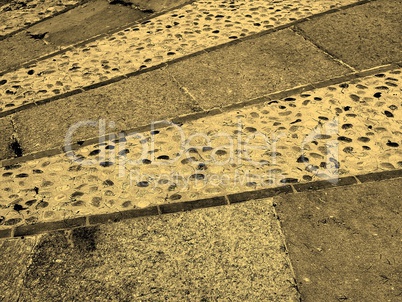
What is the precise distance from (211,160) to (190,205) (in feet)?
1.55

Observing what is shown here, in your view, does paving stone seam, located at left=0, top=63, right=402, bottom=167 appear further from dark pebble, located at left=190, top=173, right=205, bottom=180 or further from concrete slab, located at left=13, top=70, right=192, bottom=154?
dark pebble, located at left=190, top=173, right=205, bottom=180

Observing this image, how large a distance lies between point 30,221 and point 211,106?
166 cm

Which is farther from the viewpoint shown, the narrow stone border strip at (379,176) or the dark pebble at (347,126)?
the dark pebble at (347,126)

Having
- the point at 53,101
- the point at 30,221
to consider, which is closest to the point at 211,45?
the point at 53,101

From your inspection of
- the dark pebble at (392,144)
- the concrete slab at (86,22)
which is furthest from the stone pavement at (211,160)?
the concrete slab at (86,22)

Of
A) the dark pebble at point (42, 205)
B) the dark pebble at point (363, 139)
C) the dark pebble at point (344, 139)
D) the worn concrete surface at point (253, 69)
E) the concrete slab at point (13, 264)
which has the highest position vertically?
the concrete slab at point (13, 264)

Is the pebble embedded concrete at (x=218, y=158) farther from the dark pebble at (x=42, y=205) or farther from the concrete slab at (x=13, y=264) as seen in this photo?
the concrete slab at (x=13, y=264)

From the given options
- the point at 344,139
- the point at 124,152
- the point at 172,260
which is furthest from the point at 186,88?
the point at 172,260

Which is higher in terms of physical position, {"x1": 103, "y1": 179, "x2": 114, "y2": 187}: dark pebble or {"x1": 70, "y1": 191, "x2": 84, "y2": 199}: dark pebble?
{"x1": 70, "y1": 191, "x2": 84, "y2": 199}: dark pebble

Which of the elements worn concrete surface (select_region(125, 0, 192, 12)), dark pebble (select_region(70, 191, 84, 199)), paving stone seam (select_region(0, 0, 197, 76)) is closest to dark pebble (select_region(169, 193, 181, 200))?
dark pebble (select_region(70, 191, 84, 199))

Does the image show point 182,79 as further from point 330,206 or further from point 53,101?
point 330,206

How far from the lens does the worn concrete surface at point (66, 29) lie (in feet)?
18.7

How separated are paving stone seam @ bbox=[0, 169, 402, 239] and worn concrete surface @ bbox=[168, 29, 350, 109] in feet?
3.81

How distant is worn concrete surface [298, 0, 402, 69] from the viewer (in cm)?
474
